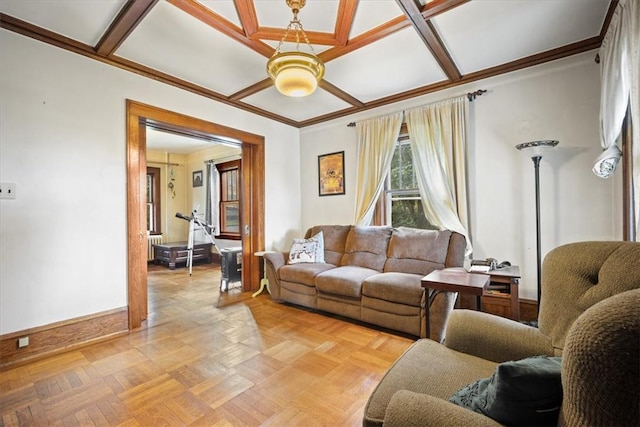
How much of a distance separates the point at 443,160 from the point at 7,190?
13.1ft

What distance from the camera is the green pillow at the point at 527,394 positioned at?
0.71 meters

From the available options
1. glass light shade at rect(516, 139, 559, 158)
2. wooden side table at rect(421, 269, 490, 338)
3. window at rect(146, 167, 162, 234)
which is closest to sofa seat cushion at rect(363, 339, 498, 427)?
wooden side table at rect(421, 269, 490, 338)

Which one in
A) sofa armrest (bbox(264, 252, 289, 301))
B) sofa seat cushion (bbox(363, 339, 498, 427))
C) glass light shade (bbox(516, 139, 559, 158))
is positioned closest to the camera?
sofa seat cushion (bbox(363, 339, 498, 427))

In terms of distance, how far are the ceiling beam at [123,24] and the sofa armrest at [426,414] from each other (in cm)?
266

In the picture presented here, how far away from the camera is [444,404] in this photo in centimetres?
84

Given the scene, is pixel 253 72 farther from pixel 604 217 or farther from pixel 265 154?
pixel 604 217

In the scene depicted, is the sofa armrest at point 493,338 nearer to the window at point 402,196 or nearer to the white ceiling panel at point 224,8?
the window at point 402,196

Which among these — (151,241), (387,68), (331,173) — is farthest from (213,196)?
(387,68)

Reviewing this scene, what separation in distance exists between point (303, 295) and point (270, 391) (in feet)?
5.06

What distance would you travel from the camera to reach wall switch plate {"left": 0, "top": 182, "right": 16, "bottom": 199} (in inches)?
84.7

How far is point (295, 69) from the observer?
6.27 ft

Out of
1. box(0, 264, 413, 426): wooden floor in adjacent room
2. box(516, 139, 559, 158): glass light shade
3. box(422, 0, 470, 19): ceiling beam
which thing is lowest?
box(0, 264, 413, 426): wooden floor in adjacent room

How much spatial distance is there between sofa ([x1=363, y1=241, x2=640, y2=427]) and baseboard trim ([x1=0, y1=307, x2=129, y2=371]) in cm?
269

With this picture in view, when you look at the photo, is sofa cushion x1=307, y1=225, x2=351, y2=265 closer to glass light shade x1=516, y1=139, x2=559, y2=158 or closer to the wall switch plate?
glass light shade x1=516, y1=139, x2=559, y2=158
